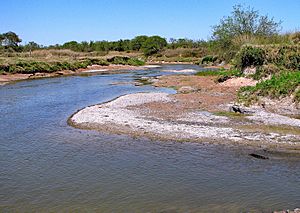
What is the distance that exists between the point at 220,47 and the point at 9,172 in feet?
212

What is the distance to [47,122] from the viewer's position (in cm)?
2084

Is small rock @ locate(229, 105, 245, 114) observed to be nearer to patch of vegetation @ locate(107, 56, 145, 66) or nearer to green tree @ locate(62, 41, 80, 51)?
patch of vegetation @ locate(107, 56, 145, 66)

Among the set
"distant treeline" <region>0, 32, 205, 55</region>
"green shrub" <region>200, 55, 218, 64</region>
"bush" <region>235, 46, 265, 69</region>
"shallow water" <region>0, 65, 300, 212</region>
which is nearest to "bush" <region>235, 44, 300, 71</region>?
"bush" <region>235, 46, 265, 69</region>

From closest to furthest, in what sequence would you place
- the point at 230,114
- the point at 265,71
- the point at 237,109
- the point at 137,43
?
the point at 230,114
the point at 237,109
the point at 265,71
the point at 137,43

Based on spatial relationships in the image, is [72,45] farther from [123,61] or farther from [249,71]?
[249,71]

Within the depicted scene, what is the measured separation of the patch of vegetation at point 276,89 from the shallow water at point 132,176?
35.4ft

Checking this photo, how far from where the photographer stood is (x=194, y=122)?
19125 mm

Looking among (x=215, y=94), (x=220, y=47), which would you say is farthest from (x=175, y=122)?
(x=220, y=47)

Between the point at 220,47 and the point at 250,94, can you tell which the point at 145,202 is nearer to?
the point at 250,94

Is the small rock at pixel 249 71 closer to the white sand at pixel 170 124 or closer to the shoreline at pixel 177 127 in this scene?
the white sand at pixel 170 124

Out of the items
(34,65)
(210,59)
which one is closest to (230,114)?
(34,65)

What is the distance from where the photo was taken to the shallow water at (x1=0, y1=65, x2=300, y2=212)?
31.9 ft

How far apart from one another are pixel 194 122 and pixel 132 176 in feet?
25.9

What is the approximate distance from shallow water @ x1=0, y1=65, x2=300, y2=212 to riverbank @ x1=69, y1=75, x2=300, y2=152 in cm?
115
